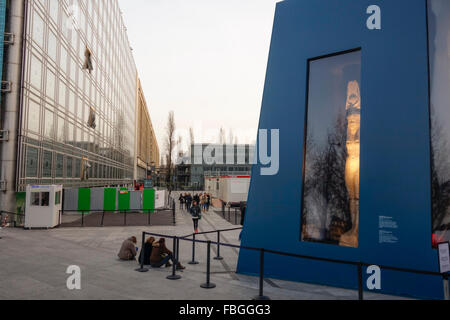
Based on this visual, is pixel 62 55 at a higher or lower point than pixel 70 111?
higher

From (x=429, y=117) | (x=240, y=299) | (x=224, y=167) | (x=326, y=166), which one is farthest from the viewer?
(x=224, y=167)

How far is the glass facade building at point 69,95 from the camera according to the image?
19.2 m

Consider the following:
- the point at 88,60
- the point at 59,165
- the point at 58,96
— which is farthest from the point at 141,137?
the point at 58,96

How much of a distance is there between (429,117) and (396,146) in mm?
822

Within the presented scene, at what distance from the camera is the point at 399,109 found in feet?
22.3

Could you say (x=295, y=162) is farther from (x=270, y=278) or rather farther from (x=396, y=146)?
(x=270, y=278)

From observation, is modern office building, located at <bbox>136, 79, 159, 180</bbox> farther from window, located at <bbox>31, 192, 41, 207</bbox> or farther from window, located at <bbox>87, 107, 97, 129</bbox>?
window, located at <bbox>31, 192, 41, 207</bbox>

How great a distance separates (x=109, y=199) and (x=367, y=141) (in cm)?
2098

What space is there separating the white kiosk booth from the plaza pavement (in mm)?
4523

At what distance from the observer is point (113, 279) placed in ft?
24.4

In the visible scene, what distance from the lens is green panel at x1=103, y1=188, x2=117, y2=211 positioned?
24.1 metres

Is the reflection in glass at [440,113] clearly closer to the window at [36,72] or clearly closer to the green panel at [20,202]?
the green panel at [20,202]

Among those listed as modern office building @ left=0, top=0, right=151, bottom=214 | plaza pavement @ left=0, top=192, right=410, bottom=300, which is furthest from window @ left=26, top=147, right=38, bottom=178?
plaza pavement @ left=0, top=192, right=410, bottom=300
